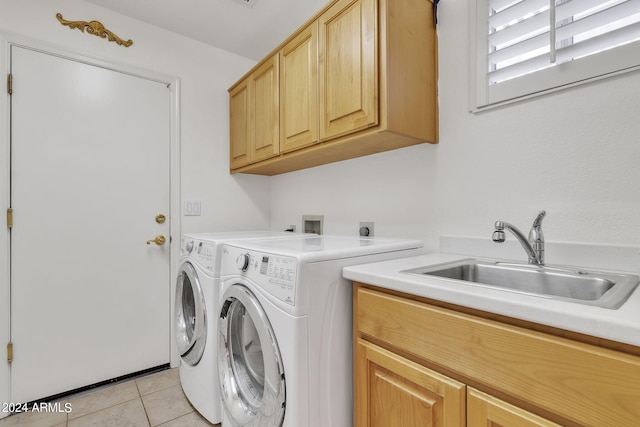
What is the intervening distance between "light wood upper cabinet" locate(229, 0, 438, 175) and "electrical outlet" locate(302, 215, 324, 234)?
0.51 meters

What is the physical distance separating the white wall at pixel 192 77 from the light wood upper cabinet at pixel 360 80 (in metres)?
0.84

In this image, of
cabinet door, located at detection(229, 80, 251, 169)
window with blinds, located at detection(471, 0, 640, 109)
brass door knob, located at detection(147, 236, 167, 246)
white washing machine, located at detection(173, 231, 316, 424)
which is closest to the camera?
window with blinds, located at detection(471, 0, 640, 109)

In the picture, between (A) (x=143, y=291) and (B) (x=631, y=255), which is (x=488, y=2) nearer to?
(B) (x=631, y=255)

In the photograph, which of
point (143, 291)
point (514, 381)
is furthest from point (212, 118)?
point (514, 381)

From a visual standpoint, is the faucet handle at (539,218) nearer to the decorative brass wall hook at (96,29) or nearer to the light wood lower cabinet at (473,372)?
the light wood lower cabinet at (473,372)

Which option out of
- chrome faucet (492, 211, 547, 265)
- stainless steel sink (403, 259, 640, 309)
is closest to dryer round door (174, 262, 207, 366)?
stainless steel sink (403, 259, 640, 309)

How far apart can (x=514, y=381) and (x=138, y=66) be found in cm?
258

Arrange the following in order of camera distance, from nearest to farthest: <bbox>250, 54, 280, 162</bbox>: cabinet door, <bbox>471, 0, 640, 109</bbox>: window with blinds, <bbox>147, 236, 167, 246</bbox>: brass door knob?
1. <bbox>471, 0, 640, 109</bbox>: window with blinds
2. <bbox>250, 54, 280, 162</bbox>: cabinet door
3. <bbox>147, 236, 167, 246</bbox>: brass door knob

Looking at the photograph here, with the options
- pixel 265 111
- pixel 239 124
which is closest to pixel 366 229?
pixel 265 111

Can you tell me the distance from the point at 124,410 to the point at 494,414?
1871 mm

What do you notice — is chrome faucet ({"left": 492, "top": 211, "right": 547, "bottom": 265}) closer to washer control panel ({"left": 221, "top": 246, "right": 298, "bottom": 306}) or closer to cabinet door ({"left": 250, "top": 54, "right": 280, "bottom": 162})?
Answer: washer control panel ({"left": 221, "top": 246, "right": 298, "bottom": 306})

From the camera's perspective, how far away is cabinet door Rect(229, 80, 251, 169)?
2232mm

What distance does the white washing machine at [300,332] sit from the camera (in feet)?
3.26

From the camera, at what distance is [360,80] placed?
4.42 ft
